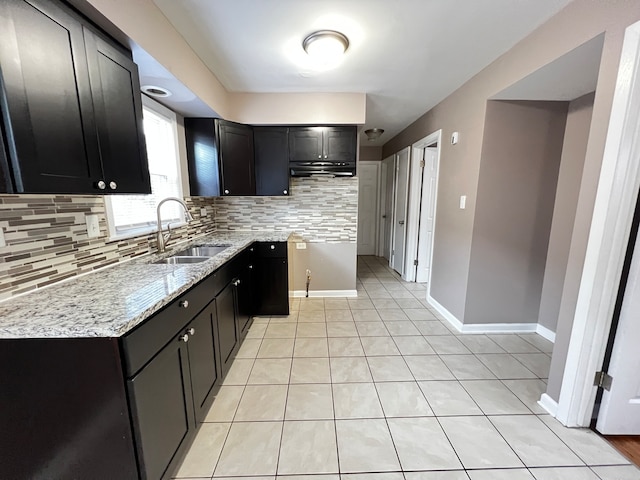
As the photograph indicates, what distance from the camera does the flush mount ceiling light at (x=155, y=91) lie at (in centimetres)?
183

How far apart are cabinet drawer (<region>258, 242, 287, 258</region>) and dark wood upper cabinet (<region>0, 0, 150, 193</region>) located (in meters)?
1.42

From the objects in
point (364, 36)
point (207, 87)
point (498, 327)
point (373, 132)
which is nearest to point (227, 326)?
point (207, 87)

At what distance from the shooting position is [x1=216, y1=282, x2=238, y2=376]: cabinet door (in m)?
1.76

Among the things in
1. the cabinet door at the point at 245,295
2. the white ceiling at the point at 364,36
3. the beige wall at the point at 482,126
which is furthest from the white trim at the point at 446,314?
the white ceiling at the point at 364,36

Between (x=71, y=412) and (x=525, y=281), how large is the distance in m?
3.30

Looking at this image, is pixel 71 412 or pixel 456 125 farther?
pixel 456 125

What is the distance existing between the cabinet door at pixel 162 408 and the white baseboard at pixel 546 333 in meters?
3.08

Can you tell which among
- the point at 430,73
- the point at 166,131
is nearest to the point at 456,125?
the point at 430,73

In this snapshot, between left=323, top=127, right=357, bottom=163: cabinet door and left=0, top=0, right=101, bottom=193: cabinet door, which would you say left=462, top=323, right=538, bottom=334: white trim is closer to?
left=323, top=127, right=357, bottom=163: cabinet door

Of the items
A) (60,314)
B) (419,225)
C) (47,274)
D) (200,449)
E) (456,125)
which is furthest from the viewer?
(419,225)

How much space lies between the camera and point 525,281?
97.0 inches

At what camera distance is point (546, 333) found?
2455 mm

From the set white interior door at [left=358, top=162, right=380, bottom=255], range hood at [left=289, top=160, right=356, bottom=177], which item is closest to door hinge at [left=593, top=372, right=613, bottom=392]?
range hood at [left=289, top=160, right=356, bottom=177]

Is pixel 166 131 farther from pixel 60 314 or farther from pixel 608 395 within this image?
pixel 608 395
